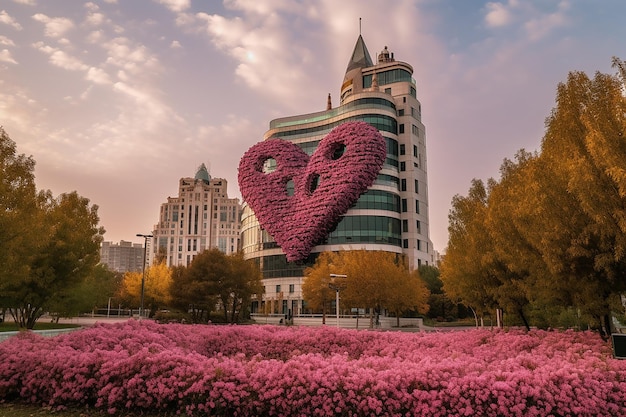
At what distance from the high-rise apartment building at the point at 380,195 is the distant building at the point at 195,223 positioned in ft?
376

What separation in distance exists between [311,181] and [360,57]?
42.0 m

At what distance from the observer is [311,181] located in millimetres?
52438

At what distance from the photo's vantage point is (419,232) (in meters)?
71.4

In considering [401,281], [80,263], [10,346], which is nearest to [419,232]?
[401,281]

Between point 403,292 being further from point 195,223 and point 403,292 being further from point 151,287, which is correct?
point 195,223

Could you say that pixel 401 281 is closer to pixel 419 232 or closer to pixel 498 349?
pixel 419 232

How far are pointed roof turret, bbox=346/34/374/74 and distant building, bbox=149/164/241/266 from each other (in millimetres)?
116124

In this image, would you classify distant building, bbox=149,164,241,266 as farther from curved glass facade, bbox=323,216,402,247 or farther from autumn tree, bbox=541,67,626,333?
autumn tree, bbox=541,67,626,333

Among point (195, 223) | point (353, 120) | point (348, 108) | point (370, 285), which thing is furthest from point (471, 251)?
point (195, 223)

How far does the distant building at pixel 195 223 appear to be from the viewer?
188750 millimetres

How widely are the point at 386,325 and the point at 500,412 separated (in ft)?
159

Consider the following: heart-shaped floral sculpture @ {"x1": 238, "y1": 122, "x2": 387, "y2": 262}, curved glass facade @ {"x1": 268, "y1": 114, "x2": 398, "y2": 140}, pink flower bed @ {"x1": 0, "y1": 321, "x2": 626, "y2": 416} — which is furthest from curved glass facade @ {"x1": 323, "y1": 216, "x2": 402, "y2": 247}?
pink flower bed @ {"x1": 0, "y1": 321, "x2": 626, "y2": 416}

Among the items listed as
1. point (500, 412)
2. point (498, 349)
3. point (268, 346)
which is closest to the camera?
point (500, 412)

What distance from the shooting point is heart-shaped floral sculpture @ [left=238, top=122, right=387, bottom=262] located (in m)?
47.8
